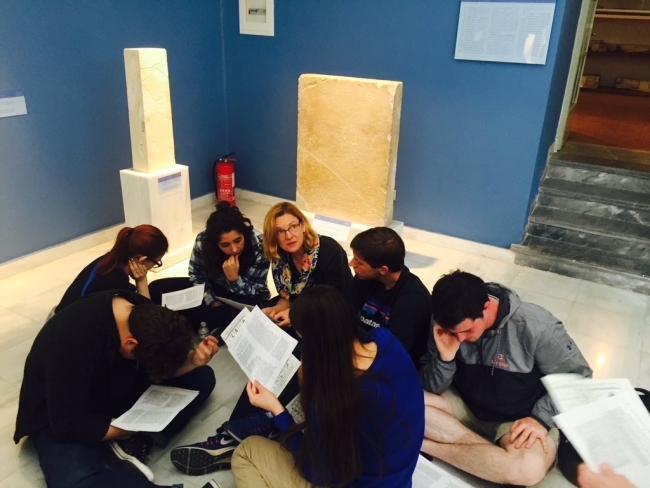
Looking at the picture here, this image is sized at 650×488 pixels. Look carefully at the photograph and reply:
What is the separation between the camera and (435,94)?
12.6 ft

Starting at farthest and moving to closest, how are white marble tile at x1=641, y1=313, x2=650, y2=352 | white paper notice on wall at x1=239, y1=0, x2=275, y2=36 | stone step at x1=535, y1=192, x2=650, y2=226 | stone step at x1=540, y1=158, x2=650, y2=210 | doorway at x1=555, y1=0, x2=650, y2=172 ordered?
doorway at x1=555, y1=0, x2=650, y2=172
white paper notice on wall at x1=239, y1=0, x2=275, y2=36
stone step at x1=540, y1=158, x2=650, y2=210
stone step at x1=535, y1=192, x2=650, y2=226
white marble tile at x1=641, y1=313, x2=650, y2=352

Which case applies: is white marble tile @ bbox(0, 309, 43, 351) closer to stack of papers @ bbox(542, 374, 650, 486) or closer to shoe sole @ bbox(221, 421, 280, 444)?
shoe sole @ bbox(221, 421, 280, 444)

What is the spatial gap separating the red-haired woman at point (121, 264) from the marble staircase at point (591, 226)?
2.66 meters

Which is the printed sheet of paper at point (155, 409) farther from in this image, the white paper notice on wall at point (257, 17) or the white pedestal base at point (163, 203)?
the white paper notice on wall at point (257, 17)

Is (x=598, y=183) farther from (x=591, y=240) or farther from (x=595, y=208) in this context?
(x=591, y=240)

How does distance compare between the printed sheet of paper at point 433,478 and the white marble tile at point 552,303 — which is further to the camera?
the white marble tile at point 552,303

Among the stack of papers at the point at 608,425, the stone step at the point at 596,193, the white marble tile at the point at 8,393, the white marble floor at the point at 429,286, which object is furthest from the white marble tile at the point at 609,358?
the white marble tile at the point at 8,393

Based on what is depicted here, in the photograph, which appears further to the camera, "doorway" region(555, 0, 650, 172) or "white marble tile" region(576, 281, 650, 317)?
"doorway" region(555, 0, 650, 172)

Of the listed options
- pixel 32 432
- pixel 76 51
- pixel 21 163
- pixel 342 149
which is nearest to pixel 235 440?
pixel 32 432

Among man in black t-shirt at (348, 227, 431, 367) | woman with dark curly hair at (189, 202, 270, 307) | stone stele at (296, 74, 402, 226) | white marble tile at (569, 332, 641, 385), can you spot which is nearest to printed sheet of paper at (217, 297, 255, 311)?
woman with dark curly hair at (189, 202, 270, 307)

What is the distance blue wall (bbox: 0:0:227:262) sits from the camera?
3260mm

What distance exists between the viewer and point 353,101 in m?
3.50

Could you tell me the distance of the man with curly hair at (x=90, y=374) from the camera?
65.0 inches

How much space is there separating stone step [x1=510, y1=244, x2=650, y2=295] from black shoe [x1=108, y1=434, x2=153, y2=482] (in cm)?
292
